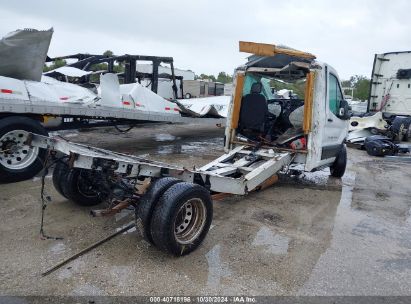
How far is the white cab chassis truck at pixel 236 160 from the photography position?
3355 millimetres

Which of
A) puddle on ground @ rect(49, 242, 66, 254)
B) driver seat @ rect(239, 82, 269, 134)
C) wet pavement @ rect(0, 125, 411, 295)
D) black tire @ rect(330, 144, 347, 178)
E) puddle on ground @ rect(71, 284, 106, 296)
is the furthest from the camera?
black tire @ rect(330, 144, 347, 178)

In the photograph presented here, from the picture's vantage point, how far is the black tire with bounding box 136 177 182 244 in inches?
130

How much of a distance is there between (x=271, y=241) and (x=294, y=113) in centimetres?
340

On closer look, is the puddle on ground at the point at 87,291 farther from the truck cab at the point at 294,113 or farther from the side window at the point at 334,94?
the side window at the point at 334,94

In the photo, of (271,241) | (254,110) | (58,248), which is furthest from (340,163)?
(58,248)

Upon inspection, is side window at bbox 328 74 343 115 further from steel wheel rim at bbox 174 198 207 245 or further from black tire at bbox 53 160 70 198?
black tire at bbox 53 160 70 198

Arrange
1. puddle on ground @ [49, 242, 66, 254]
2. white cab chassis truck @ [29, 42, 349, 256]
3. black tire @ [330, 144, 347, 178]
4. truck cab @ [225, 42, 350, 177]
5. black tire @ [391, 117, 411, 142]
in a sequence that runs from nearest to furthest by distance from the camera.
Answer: white cab chassis truck @ [29, 42, 349, 256], puddle on ground @ [49, 242, 66, 254], truck cab @ [225, 42, 350, 177], black tire @ [330, 144, 347, 178], black tire @ [391, 117, 411, 142]

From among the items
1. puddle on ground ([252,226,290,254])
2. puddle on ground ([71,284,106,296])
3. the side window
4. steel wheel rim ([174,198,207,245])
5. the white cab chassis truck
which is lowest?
puddle on ground ([71,284,106,296])

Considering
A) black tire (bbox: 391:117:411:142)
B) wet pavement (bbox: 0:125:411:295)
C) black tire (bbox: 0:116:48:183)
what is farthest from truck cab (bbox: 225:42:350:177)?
black tire (bbox: 391:117:411:142)

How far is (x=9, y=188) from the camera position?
5535 millimetres

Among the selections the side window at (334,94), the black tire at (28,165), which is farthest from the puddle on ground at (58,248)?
the side window at (334,94)

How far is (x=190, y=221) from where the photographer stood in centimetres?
371

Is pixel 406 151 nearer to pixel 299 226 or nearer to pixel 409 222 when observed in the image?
pixel 409 222

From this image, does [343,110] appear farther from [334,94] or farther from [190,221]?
[190,221]
